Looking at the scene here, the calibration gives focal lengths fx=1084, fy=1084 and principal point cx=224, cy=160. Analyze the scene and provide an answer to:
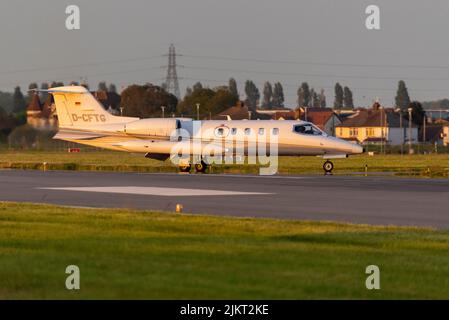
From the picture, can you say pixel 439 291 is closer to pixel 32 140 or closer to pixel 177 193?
pixel 177 193

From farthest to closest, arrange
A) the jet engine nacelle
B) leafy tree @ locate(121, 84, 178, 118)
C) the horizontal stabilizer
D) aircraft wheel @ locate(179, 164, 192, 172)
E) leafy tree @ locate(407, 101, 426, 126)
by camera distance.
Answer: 1. leafy tree @ locate(407, 101, 426, 126)
2. leafy tree @ locate(121, 84, 178, 118)
3. the horizontal stabilizer
4. the jet engine nacelle
5. aircraft wheel @ locate(179, 164, 192, 172)

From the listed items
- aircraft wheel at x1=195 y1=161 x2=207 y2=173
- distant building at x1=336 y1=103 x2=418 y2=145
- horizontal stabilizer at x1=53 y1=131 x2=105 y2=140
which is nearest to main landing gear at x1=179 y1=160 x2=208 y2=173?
aircraft wheel at x1=195 y1=161 x2=207 y2=173

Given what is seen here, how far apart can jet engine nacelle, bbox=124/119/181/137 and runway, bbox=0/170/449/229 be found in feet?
22.8

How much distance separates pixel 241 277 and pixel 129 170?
42.5 meters

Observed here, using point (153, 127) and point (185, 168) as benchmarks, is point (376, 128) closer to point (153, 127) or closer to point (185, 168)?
point (153, 127)

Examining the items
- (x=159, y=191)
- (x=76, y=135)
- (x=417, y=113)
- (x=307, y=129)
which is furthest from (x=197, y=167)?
(x=417, y=113)

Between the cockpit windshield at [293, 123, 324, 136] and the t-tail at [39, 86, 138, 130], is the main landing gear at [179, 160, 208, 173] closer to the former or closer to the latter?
the cockpit windshield at [293, 123, 324, 136]

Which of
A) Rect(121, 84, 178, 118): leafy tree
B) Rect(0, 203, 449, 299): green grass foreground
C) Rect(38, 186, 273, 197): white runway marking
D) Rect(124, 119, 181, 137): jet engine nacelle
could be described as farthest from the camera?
Rect(121, 84, 178, 118): leafy tree

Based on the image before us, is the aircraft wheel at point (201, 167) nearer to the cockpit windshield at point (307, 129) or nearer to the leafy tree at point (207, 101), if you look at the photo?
the cockpit windshield at point (307, 129)

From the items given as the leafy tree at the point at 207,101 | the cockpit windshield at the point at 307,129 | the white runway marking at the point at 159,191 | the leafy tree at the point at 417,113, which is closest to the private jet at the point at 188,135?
the cockpit windshield at the point at 307,129

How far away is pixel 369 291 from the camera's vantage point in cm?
1378

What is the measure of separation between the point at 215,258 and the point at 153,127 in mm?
38095

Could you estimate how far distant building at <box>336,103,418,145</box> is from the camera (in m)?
179

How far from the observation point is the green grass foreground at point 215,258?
45.0 feet
